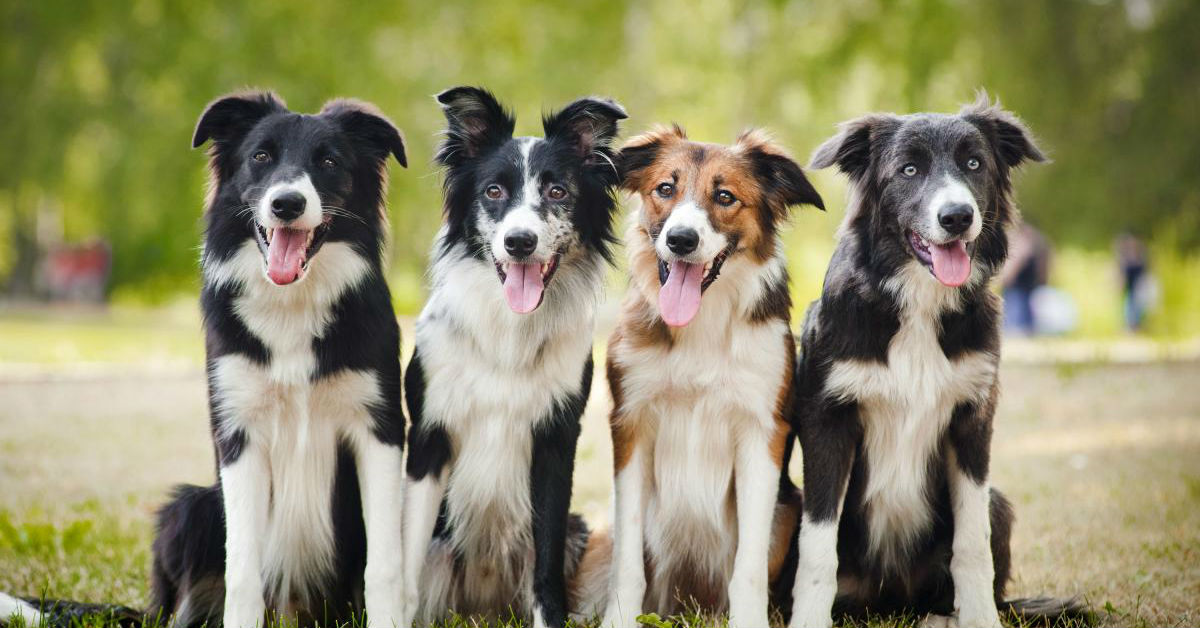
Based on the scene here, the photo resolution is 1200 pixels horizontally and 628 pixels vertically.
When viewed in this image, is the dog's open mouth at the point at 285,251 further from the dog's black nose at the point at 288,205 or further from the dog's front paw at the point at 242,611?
the dog's front paw at the point at 242,611

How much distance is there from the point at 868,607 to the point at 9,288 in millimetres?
26021

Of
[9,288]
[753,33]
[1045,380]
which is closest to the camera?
[1045,380]

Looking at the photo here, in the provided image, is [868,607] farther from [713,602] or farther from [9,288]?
[9,288]

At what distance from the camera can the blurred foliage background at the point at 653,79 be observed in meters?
16.4

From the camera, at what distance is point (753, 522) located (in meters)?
3.59

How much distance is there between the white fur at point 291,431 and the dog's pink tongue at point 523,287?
524 mm

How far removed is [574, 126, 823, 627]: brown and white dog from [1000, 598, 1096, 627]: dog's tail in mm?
873

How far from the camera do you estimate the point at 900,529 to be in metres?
3.78

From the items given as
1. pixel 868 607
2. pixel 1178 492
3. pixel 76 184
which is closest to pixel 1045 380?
pixel 1178 492

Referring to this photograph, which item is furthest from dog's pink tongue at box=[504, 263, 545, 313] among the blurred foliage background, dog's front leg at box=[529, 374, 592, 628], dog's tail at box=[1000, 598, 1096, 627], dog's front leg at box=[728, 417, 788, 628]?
the blurred foliage background

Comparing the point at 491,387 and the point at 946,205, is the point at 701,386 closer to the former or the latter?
the point at 491,387

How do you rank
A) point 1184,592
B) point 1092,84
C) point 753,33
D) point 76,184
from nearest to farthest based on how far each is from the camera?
point 1184,592, point 753,33, point 1092,84, point 76,184

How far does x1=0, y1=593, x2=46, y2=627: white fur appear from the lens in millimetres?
3479

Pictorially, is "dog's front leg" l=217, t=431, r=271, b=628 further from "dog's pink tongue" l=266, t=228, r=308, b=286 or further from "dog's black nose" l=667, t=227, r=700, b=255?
"dog's black nose" l=667, t=227, r=700, b=255
